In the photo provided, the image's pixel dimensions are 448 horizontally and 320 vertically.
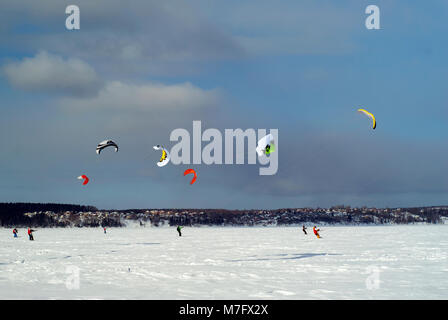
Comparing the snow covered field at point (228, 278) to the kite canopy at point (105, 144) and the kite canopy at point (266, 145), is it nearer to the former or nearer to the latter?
the kite canopy at point (266, 145)

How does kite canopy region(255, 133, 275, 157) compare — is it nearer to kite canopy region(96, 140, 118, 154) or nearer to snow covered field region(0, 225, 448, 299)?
snow covered field region(0, 225, 448, 299)

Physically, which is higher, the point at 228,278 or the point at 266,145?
the point at 266,145

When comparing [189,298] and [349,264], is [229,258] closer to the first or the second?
[349,264]

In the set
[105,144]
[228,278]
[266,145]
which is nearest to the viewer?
[228,278]

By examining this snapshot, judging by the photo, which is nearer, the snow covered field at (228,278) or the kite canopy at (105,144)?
the snow covered field at (228,278)

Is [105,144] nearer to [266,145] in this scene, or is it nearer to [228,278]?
[266,145]

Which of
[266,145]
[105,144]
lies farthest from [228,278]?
[105,144]

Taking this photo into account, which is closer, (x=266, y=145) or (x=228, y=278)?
(x=228, y=278)

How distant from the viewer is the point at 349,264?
43.2 ft

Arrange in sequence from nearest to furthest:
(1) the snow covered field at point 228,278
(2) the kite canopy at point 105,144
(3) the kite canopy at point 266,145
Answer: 1. (1) the snow covered field at point 228,278
2. (3) the kite canopy at point 266,145
3. (2) the kite canopy at point 105,144

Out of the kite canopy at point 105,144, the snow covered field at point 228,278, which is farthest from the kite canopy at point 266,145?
the kite canopy at point 105,144
